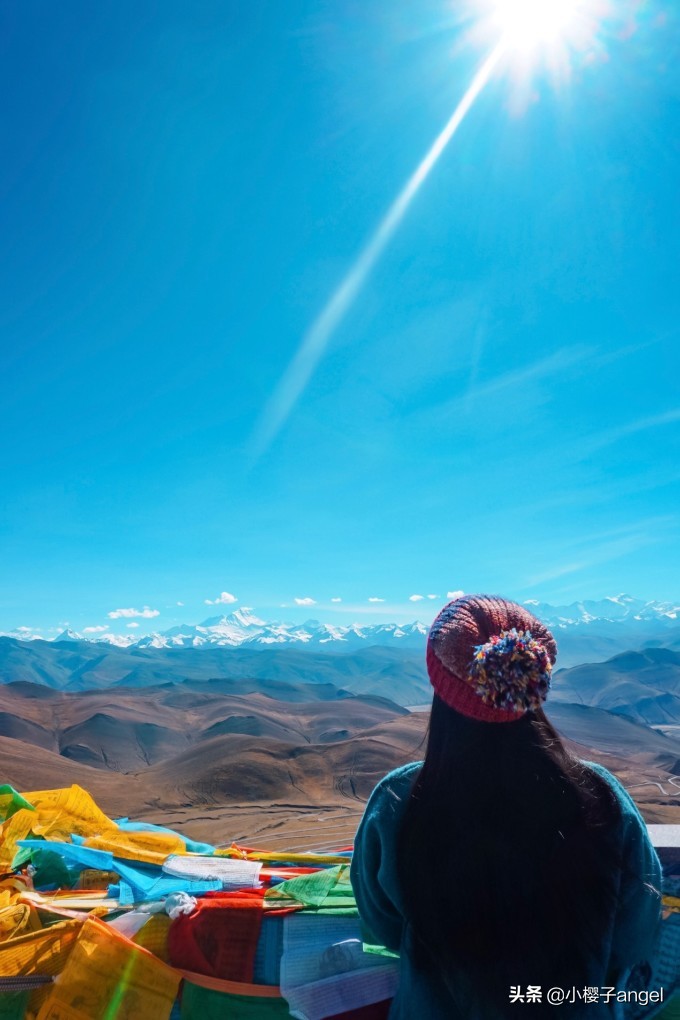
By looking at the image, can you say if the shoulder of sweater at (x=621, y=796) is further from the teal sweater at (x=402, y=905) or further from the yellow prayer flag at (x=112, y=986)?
the yellow prayer flag at (x=112, y=986)

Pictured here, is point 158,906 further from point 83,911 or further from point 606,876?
point 606,876

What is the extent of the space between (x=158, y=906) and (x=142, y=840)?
118cm

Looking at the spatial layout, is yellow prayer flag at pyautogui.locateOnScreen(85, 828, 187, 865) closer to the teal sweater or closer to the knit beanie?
the teal sweater

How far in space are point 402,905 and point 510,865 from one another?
320mm

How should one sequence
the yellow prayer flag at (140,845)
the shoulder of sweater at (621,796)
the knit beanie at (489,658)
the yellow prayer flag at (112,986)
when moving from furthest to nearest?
the yellow prayer flag at (140,845) → the yellow prayer flag at (112,986) → the shoulder of sweater at (621,796) → the knit beanie at (489,658)

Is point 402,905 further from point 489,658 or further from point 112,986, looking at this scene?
point 112,986

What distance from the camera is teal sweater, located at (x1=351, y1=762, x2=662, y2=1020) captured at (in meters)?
1.46

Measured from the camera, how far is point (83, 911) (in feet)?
7.54

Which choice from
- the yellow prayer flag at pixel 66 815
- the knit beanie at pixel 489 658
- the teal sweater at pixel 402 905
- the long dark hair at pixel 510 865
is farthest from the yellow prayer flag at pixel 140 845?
the knit beanie at pixel 489 658

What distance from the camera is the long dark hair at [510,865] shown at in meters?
1.40

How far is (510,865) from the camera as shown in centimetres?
140

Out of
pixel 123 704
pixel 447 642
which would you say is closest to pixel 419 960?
pixel 447 642
